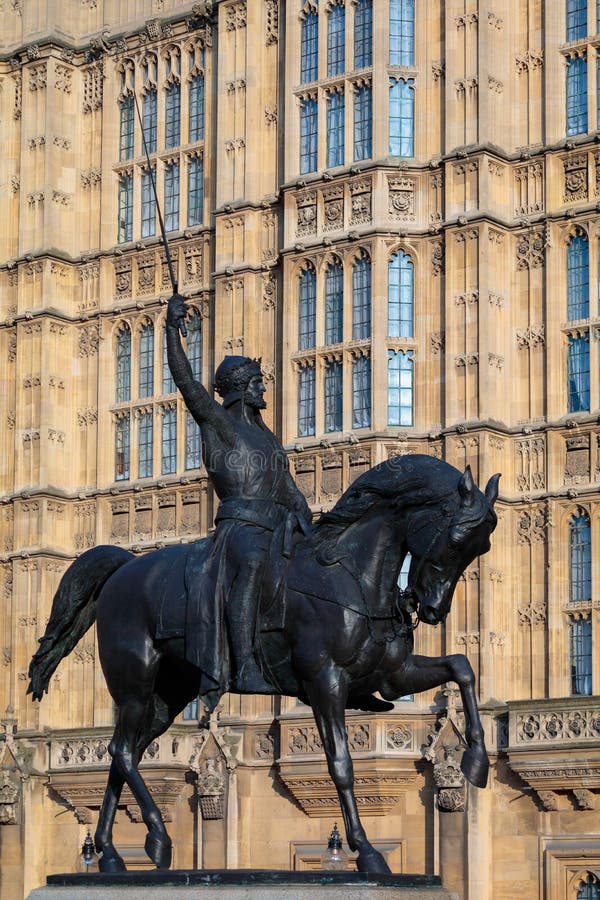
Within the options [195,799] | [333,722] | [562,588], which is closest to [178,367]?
[333,722]

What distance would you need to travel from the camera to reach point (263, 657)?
13656mm

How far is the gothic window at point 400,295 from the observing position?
31.8m

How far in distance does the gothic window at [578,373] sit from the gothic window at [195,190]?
8.36 meters

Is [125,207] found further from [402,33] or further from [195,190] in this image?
[402,33]

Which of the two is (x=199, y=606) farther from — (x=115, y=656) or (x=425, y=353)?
(x=425, y=353)

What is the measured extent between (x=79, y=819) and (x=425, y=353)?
34.5 feet

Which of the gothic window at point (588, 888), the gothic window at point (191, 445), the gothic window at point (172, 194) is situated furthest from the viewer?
the gothic window at point (172, 194)

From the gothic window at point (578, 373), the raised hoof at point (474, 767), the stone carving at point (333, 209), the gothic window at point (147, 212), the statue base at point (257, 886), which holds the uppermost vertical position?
the gothic window at point (147, 212)

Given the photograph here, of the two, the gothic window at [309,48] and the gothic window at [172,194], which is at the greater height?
the gothic window at [309,48]

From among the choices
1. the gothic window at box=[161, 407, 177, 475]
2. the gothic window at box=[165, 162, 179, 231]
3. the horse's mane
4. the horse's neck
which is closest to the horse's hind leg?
the horse's mane

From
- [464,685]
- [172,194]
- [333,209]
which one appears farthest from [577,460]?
[464,685]

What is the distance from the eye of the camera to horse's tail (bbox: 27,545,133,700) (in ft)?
47.6

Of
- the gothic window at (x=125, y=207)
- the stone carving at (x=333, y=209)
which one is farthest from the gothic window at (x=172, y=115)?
the stone carving at (x=333, y=209)

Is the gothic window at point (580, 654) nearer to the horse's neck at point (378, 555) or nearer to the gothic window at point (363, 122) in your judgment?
the gothic window at point (363, 122)
